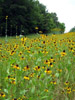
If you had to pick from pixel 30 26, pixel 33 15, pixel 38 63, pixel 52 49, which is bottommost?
pixel 38 63

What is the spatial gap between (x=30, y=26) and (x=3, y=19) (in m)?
3.70

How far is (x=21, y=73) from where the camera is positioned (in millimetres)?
3424

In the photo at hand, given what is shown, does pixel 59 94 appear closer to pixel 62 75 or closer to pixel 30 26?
pixel 62 75

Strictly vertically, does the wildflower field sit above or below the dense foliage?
below

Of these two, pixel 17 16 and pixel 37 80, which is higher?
pixel 17 16

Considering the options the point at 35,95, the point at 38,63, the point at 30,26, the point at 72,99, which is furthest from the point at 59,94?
the point at 30,26

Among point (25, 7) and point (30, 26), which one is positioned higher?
point (25, 7)

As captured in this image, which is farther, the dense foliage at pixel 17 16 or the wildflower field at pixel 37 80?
the dense foliage at pixel 17 16

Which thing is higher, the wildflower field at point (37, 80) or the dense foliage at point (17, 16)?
the dense foliage at point (17, 16)

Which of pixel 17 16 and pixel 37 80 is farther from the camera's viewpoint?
pixel 17 16

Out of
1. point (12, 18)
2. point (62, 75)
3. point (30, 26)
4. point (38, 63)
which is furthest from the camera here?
point (30, 26)

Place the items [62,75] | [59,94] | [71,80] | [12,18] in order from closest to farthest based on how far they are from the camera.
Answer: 1. [59,94]
2. [71,80]
3. [62,75]
4. [12,18]

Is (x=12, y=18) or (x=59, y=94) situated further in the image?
(x=12, y=18)

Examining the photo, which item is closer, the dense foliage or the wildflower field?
the wildflower field
